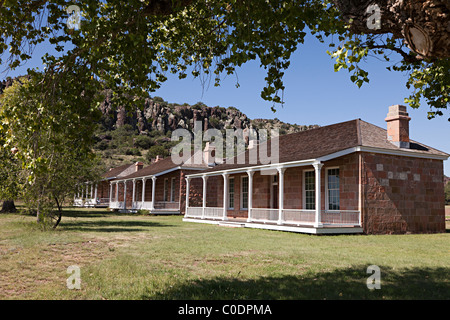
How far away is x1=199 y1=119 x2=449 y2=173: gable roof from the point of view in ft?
55.1

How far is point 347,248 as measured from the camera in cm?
1124

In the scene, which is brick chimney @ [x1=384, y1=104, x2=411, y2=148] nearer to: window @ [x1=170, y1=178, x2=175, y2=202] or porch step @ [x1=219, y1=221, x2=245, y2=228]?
porch step @ [x1=219, y1=221, x2=245, y2=228]

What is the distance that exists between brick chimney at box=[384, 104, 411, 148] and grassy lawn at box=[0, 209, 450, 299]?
682cm

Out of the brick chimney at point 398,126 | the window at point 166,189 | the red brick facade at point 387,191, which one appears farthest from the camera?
the window at point 166,189

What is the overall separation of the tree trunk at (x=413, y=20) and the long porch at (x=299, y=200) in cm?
1118

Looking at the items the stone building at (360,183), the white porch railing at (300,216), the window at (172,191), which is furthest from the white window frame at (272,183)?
the window at (172,191)

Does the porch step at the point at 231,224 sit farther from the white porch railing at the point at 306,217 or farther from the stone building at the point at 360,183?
the white porch railing at the point at 306,217

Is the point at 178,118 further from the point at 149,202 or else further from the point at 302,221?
the point at 302,221

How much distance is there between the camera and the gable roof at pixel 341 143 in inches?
661

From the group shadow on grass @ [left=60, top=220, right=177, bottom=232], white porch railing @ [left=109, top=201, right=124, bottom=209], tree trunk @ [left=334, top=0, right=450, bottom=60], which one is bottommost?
shadow on grass @ [left=60, top=220, right=177, bottom=232]

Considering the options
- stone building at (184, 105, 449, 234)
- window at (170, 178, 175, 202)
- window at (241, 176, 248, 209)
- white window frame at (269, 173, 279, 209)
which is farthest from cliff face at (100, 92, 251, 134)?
stone building at (184, 105, 449, 234)

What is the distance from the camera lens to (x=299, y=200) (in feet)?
61.5
